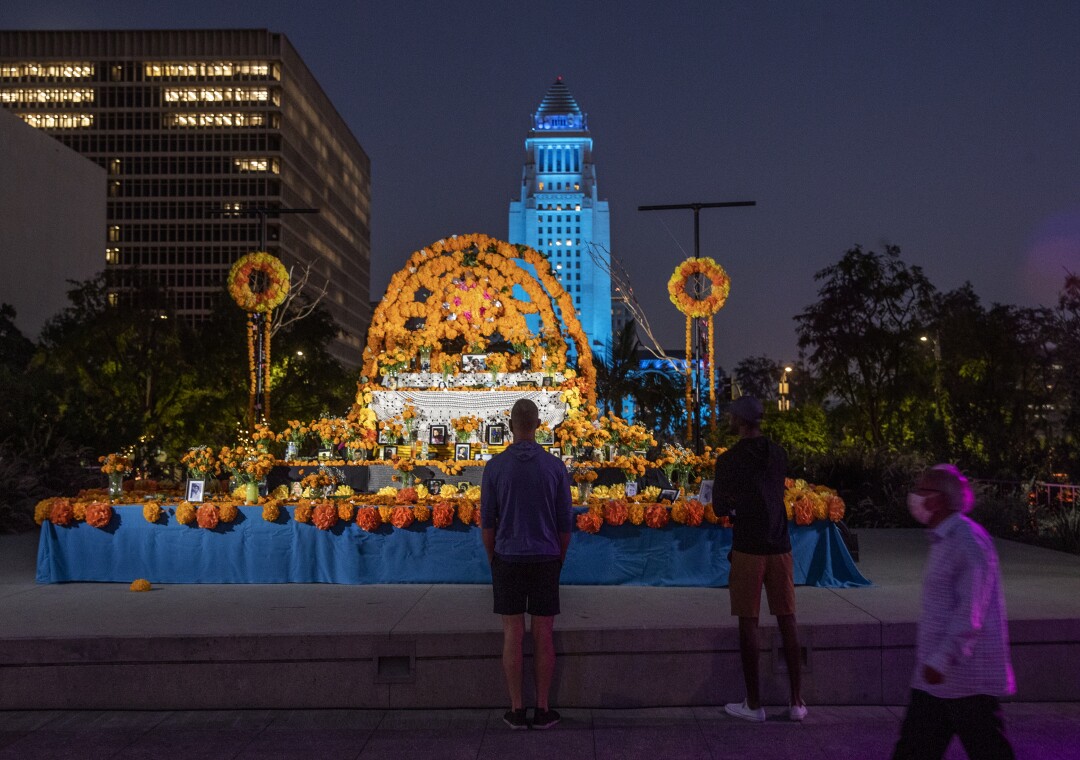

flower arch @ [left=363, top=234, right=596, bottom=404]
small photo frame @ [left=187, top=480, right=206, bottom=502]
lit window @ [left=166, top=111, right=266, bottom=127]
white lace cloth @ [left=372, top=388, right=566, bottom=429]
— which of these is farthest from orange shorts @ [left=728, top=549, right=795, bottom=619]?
lit window @ [left=166, top=111, right=266, bottom=127]

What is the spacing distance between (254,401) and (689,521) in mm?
12187

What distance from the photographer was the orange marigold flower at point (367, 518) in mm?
9148

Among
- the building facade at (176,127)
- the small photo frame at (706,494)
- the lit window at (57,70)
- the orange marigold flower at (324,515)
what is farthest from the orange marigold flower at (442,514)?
the lit window at (57,70)

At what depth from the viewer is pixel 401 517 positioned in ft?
30.2

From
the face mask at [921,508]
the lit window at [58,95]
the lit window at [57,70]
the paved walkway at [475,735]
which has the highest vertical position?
the lit window at [57,70]

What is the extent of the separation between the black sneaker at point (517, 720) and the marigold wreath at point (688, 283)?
13.0 metres

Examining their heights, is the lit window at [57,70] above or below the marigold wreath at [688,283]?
above

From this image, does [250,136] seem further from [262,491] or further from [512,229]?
[262,491]

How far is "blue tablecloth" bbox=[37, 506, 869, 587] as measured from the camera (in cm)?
912

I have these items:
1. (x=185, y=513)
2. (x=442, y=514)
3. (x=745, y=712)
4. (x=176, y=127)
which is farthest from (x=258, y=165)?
(x=745, y=712)

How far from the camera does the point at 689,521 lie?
907cm

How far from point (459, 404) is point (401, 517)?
6.97 metres

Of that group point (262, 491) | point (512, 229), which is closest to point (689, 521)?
point (262, 491)

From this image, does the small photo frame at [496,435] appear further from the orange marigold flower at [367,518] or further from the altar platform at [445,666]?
the altar platform at [445,666]
